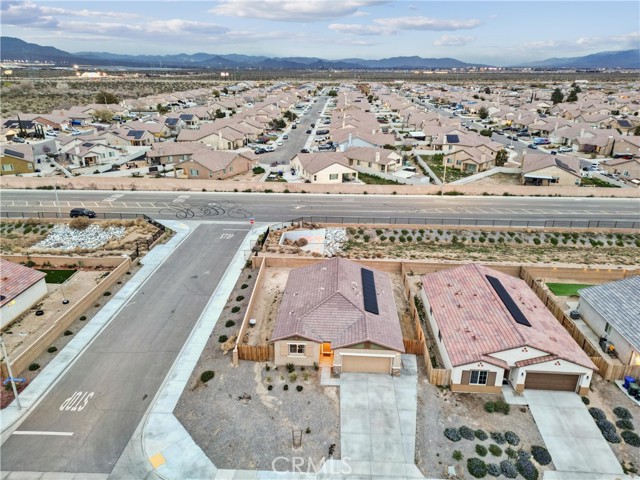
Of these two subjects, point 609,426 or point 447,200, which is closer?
point 609,426

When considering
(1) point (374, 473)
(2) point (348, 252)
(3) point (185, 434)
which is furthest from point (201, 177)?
(1) point (374, 473)

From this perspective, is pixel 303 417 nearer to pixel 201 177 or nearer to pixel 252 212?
pixel 252 212

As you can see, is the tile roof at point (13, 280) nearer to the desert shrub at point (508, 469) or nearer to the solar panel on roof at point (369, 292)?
the solar panel on roof at point (369, 292)

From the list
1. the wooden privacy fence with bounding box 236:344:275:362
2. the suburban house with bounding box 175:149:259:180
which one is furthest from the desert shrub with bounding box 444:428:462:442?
the suburban house with bounding box 175:149:259:180

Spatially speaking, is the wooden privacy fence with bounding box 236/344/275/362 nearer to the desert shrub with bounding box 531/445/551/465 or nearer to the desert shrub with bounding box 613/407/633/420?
the desert shrub with bounding box 531/445/551/465

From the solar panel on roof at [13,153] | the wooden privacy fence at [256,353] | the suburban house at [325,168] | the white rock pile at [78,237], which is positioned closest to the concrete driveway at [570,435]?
the wooden privacy fence at [256,353]

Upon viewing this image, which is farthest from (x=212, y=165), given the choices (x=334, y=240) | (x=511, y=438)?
(x=511, y=438)

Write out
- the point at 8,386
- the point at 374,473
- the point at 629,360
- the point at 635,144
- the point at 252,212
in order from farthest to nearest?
1. the point at 635,144
2. the point at 252,212
3. the point at 629,360
4. the point at 8,386
5. the point at 374,473
